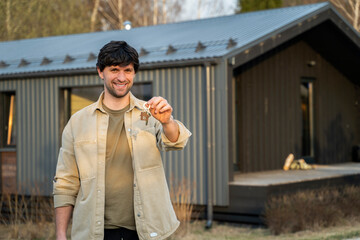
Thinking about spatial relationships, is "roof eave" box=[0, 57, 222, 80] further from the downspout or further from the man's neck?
the man's neck

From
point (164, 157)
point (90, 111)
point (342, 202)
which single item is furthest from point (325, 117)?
point (90, 111)

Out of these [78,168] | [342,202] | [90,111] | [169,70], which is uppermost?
[169,70]

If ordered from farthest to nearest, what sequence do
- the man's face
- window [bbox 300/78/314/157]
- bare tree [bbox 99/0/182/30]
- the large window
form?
bare tree [bbox 99/0/182/30]
window [bbox 300/78/314/157]
the large window
the man's face

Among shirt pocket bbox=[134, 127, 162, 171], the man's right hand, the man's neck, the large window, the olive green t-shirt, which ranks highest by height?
the large window

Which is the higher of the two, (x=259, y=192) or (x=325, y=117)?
(x=325, y=117)

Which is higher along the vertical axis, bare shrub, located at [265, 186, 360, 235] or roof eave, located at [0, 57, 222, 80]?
roof eave, located at [0, 57, 222, 80]

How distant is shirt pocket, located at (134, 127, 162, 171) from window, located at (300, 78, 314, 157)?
10864mm

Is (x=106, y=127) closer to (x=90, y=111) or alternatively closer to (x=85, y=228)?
(x=90, y=111)

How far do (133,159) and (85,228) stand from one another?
44 centimetres

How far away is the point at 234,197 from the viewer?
33.0 feet

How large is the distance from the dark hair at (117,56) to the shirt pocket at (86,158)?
1.34ft

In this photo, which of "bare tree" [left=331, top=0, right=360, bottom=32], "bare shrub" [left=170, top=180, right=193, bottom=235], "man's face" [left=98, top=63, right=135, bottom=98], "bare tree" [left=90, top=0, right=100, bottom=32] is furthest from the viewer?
"bare tree" [left=90, top=0, right=100, bottom=32]

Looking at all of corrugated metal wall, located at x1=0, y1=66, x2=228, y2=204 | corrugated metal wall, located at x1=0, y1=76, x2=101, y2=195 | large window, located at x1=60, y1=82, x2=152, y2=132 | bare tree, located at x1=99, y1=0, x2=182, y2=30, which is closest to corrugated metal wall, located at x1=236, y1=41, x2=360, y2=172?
corrugated metal wall, located at x1=0, y1=66, x2=228, y2=204

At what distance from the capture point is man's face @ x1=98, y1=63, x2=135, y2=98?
3.47 meters
